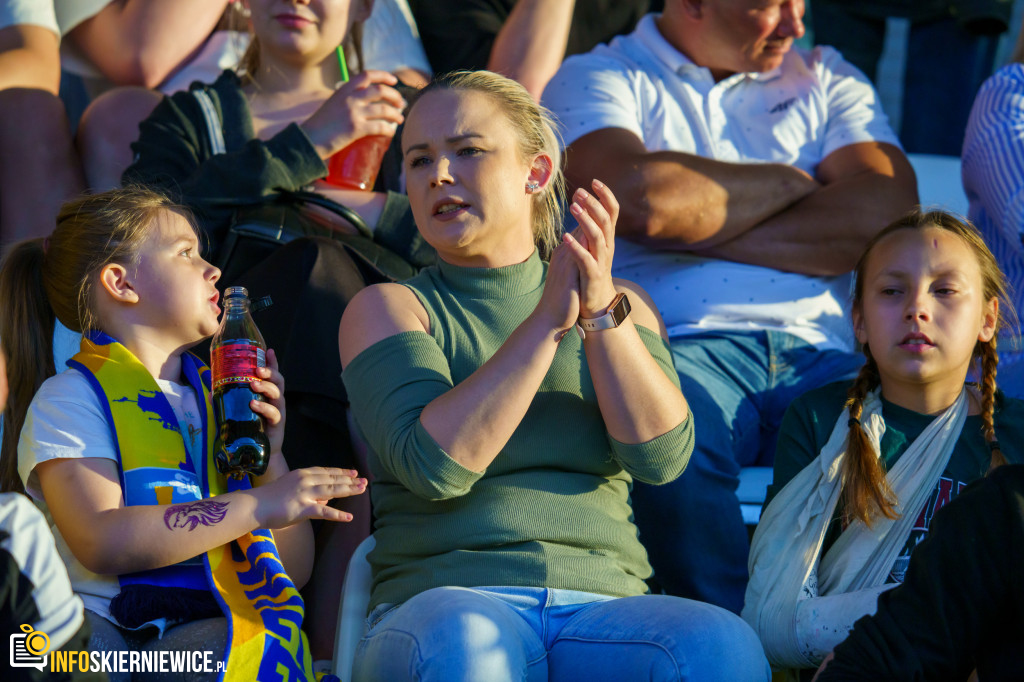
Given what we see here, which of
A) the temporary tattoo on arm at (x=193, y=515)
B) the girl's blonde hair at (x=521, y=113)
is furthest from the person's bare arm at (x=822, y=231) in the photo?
the temporary tattoo on arm at (x=193, y=515)

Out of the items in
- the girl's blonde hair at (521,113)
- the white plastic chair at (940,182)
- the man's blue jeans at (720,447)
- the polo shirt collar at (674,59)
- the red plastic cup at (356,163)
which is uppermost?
the girl's blonde hair at (521,113)

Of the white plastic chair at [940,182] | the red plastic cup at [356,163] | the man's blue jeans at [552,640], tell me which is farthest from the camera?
the white plastic chair at [940,182]

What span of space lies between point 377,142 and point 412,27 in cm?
86

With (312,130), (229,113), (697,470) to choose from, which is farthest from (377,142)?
(697,470)

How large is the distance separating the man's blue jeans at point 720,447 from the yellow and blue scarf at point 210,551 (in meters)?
0.76

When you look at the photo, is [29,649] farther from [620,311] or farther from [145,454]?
[620,311]

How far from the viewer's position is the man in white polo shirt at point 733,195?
2.48m

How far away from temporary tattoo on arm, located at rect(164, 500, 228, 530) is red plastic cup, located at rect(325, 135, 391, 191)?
3.68ft

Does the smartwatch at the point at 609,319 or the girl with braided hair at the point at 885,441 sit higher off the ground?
the smartwatch at the point at 609,319

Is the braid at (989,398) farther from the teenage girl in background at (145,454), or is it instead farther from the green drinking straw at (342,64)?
the green drinking straw at (342,64)

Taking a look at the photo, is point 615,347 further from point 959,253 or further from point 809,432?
point 959,253

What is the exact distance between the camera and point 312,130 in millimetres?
2531

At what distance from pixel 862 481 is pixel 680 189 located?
3.13 feet

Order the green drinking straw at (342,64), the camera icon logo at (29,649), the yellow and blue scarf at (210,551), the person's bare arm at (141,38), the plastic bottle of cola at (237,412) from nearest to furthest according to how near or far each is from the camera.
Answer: the camera icon logo at (29,649) → the yellow and blue scarf at (210,551) → the plastic bottle of cola at (237,412) → the green drinking straw at (342,64) → the person's bare arm at (141,38)
